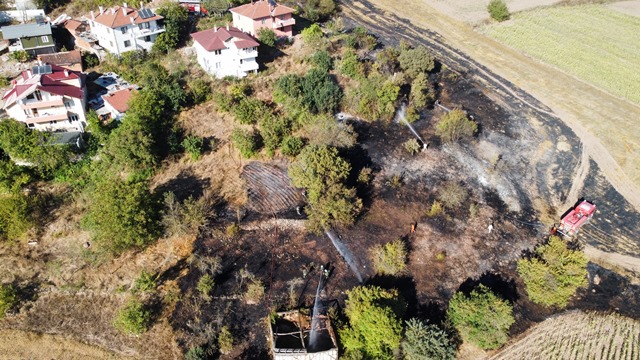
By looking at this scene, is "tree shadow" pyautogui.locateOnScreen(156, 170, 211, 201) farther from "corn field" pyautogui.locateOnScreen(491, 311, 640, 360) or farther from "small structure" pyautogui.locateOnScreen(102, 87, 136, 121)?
"corn field" pyautogui.locateOnScreen(491, 311, 640, 360)

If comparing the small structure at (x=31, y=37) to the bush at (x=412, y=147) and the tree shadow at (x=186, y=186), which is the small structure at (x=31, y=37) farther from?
the bush at (x=412, y=147)

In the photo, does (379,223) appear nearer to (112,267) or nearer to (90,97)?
(112,267)

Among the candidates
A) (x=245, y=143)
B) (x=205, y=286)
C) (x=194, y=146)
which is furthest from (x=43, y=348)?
(x=245, y=143)

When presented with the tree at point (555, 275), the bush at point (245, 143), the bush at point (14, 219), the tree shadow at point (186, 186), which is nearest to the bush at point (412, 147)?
the bush at point (245, 143)

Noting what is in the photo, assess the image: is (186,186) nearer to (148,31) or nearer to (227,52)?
(227,52)

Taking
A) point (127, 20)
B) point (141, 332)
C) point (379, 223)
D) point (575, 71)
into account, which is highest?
point (127, 20)

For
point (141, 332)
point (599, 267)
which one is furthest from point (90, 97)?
point (599, 267)

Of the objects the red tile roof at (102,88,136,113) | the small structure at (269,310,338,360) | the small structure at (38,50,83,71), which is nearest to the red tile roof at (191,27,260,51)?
the red tile roof at (102,88,136,113)
